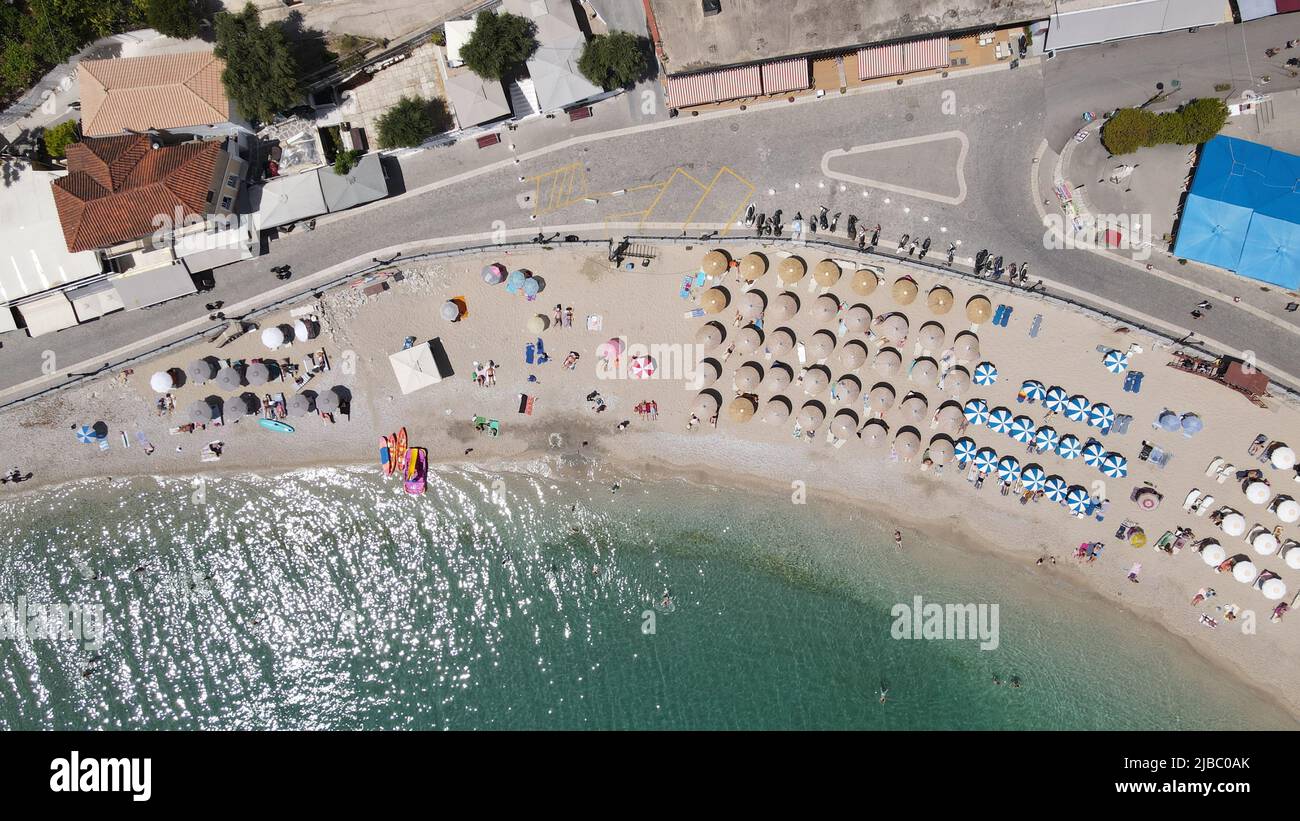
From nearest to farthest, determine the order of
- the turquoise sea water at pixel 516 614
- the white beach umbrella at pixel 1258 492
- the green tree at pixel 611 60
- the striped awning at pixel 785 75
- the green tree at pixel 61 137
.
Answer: the green tree at pixel 611 60
the striped awning at pixel 785 75
the green tree at pixel 61 137
the white beach umbrella at pixel 1258 492
the turquoise sea water at pixel 516 614

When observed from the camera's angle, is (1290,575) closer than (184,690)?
Yes

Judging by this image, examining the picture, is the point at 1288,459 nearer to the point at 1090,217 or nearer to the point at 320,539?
the point at 1090,217

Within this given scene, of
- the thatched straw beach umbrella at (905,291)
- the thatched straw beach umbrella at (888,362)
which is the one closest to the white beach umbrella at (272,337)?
the thatched straw beach umbrella at (888,362)

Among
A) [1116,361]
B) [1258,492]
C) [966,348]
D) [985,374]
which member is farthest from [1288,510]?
[966,348]

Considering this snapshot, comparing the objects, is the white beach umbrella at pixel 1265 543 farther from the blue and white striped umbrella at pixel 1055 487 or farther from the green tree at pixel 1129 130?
the green tree at pixel 1129 130

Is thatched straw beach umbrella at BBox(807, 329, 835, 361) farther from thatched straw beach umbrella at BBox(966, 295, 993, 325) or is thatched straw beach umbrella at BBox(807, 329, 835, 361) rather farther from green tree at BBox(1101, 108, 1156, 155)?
green tree at BBox(1101, 108, 1156, 155)

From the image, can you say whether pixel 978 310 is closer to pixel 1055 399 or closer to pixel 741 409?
pixel 1055 399
